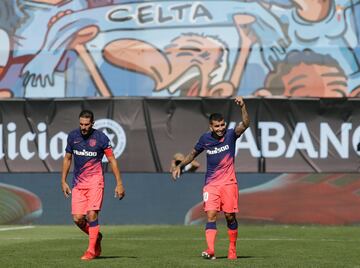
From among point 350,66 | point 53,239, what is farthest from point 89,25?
point 53,239

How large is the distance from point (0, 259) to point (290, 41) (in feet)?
54.1

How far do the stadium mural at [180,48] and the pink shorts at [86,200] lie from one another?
46.8 ft

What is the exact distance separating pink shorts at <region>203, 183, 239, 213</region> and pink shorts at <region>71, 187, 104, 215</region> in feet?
4.72

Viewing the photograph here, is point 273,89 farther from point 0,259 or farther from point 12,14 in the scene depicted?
point 0,259

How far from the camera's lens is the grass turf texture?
12328 mm

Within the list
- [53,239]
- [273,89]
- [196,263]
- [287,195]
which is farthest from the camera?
[273,89]

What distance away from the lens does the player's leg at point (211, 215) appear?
12.8 m

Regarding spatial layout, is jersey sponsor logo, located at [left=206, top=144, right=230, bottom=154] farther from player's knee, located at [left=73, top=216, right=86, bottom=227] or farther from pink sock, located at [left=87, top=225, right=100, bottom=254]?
player's knee, located at [left=73, top=216, right=86, bottom=227]

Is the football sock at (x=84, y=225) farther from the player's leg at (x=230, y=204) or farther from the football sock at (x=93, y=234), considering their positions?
the player's leg at (x=230, y=204)

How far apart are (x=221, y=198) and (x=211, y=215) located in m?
0.30

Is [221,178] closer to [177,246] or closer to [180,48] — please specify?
[177,246]

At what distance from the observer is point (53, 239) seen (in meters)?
17.8

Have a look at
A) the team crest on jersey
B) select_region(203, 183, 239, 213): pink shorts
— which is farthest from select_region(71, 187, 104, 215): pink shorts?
select_region(203, 183, 239, 213): pink shorts

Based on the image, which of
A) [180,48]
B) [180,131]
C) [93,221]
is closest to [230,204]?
[93,221]
